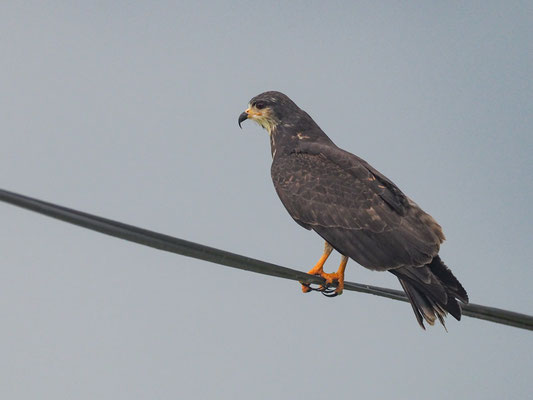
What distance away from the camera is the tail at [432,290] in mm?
9664

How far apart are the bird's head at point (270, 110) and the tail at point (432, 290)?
12.4 ft

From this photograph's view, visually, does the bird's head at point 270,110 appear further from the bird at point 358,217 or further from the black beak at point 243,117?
the bird at point 358,217

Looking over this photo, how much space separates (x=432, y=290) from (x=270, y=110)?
15.3ft

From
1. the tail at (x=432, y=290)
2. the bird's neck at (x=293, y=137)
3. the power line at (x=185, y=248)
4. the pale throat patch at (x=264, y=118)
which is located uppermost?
the pale throat patch at (x=264, y=118)

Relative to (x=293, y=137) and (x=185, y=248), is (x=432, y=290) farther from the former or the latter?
(x=185, y=248)

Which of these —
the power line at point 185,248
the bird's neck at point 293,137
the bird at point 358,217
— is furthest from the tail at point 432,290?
the bird's neck at point 293,137

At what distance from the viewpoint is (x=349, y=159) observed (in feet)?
39.0

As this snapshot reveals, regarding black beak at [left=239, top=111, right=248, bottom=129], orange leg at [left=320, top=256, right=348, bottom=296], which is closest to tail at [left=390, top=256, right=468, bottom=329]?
orange leg at [left=320, top=256, right=348, bottom=296]

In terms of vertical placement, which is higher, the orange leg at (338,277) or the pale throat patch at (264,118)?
the pale throat patch at (264,118)

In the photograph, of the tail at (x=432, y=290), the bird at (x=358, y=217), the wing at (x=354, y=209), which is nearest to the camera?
the tail at (x=432, y=290)

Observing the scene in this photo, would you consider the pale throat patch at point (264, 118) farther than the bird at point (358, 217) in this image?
Yes

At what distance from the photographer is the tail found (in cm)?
966

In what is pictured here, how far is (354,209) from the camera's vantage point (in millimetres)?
11203

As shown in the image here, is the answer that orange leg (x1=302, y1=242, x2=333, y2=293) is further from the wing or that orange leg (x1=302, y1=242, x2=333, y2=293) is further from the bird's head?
the bird's head
